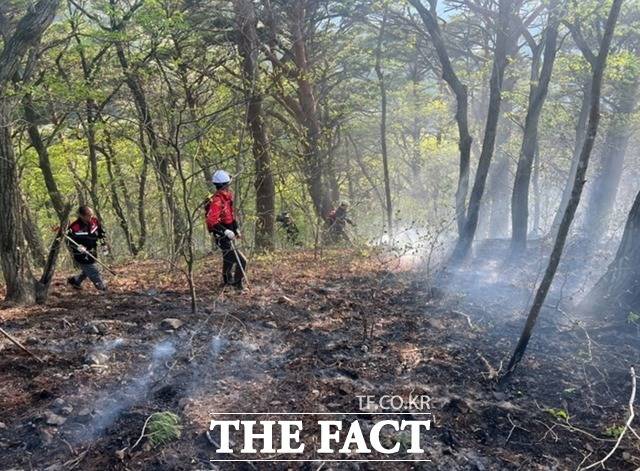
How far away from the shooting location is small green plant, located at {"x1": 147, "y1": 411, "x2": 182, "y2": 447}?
4.01 meters

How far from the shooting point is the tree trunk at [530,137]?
35.8 ft

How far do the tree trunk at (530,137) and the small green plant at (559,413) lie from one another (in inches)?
330

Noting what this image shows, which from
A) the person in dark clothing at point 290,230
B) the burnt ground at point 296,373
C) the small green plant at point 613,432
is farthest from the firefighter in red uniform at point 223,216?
the person in dark clothing at point 290,230

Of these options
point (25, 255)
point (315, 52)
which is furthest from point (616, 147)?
point (25, 255)

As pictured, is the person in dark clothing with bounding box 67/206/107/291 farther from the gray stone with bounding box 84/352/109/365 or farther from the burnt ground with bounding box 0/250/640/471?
the gray stone with bounding box 84/352/109/365

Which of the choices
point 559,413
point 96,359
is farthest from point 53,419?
point 559,413

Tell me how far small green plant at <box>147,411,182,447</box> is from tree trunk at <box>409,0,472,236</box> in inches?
304

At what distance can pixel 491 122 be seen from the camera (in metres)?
10.5

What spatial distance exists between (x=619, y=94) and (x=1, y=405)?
19.6 metres

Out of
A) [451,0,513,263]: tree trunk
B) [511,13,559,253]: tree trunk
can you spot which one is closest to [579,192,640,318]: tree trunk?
[451,0,513,263]: tree trunk

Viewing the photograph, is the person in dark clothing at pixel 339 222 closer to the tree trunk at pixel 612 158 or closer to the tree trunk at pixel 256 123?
the tree trunk at pixel 256 123

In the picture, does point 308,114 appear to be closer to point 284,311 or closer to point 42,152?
point 42,152

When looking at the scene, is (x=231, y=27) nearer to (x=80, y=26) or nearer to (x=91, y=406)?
(x=80, y=26)

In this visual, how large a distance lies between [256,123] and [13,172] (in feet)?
19.8
